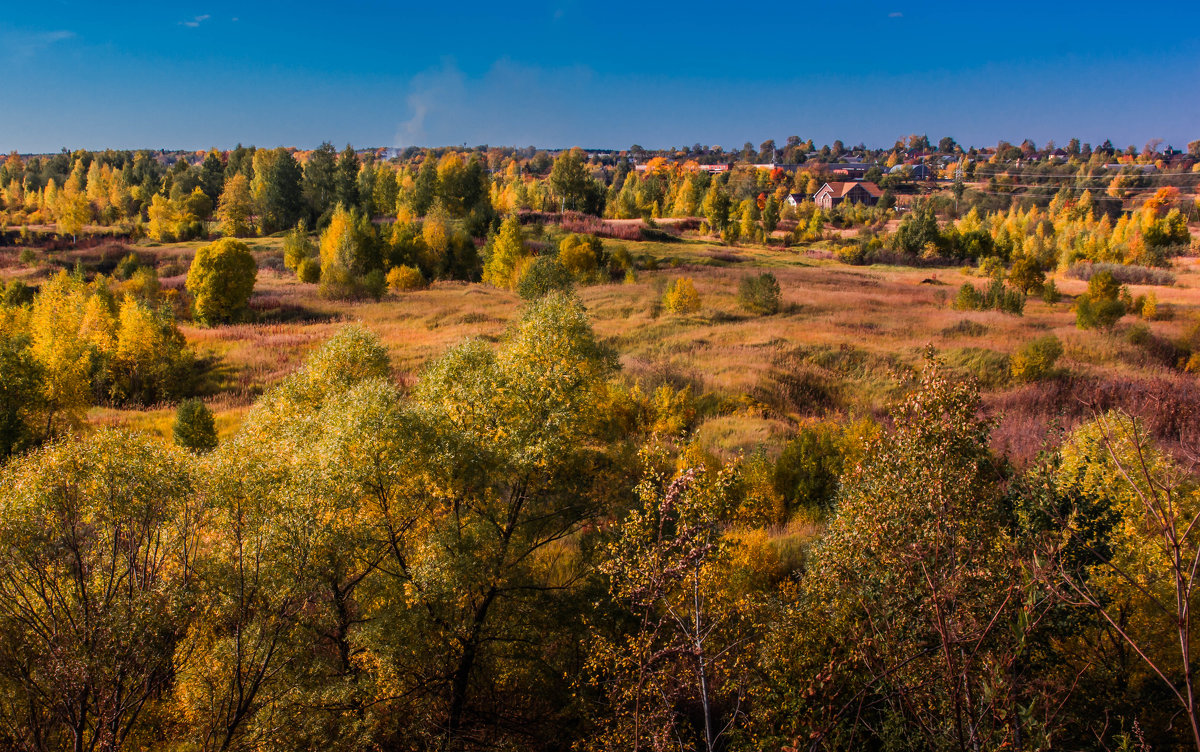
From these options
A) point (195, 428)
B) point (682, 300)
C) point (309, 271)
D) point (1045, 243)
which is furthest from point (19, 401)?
point (1045, 243)

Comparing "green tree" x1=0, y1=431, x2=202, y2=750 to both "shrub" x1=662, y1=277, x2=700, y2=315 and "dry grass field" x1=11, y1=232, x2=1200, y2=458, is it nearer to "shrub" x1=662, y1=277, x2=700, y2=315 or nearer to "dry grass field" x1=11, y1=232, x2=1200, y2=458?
"dry grass field" x1=11, y1=232, x2=1200, y2=458

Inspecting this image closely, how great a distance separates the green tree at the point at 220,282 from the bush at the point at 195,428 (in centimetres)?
2517

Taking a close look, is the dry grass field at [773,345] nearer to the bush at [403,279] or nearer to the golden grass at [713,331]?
Answer: the golden grass at [713,331]

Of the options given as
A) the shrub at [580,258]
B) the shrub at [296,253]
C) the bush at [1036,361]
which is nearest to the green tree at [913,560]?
the bush at [1036,361]

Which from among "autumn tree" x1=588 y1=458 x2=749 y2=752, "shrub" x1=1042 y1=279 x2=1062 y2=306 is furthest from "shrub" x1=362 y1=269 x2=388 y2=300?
"shrub" x1=1042 y1=279 x2=1062 y2=306

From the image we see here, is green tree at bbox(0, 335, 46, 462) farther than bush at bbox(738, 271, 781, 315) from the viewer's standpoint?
No

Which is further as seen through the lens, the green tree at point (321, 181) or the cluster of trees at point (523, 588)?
the green tree at point (321, 181)

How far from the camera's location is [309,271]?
200ft

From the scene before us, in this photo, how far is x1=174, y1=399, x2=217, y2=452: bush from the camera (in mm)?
22828

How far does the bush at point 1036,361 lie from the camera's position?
3662cm

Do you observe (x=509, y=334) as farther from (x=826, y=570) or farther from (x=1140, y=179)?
(x=1140, y=179)

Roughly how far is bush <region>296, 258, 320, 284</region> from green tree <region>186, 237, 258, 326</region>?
44.0ft

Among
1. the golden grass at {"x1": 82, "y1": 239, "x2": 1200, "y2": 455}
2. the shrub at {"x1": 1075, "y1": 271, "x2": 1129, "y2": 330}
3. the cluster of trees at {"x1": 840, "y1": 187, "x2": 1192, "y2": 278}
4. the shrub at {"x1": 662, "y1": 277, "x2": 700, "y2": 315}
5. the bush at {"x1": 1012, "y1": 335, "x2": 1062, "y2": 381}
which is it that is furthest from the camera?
the cluster of trees at {"x1": 840, "y1": 187, "x2": 1192, "y2": 278}

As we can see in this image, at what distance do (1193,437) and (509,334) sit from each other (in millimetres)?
31489
